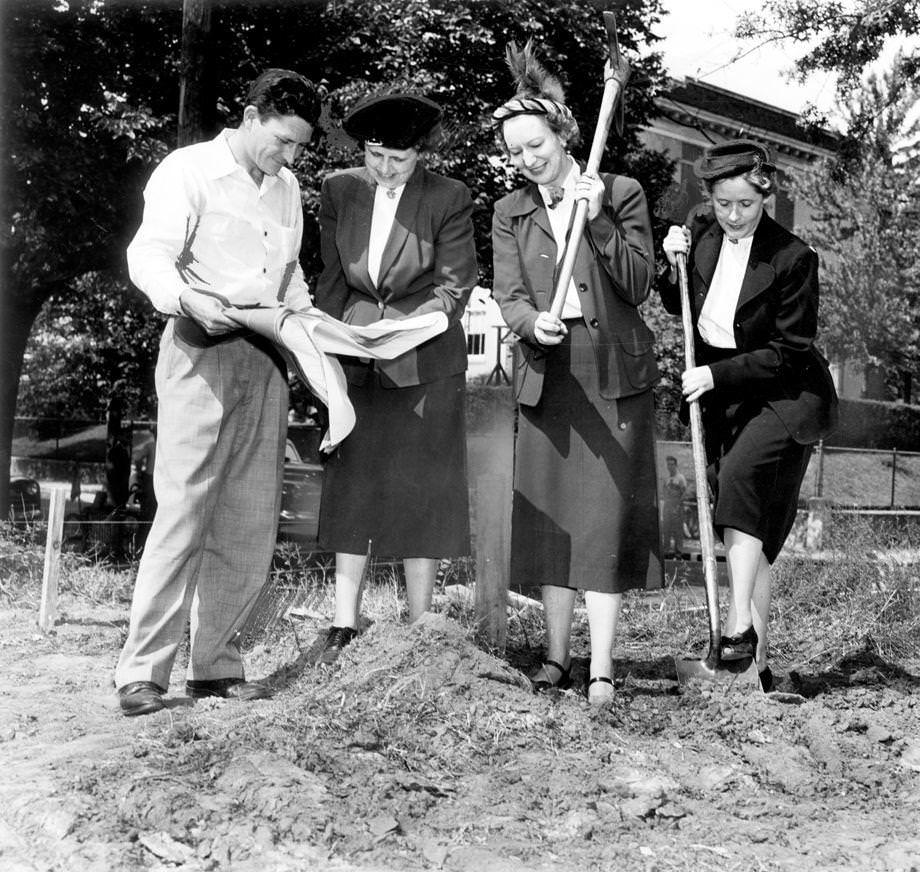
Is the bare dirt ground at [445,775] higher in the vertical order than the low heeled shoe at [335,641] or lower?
lower

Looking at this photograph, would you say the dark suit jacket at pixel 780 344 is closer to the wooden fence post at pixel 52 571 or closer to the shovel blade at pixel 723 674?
the shovel blade at pixel 723 674

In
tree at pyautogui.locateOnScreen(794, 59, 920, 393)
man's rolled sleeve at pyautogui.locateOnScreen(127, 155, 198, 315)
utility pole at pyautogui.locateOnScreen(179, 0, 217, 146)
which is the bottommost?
man's rolled sleeve at pyautogui.locateOnScreen(127, 155, 198, 315)

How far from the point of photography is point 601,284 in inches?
169

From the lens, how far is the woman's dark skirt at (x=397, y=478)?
439 centimetres

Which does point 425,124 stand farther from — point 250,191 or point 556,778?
point 556,778

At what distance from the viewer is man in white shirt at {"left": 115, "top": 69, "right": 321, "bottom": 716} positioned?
12.8ft

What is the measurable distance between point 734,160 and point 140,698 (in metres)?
2.77

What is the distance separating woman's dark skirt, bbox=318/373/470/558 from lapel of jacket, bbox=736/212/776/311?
3.72 feet

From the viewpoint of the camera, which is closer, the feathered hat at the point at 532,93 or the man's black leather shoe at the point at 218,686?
the man's black leather shoe at the point at 218,686

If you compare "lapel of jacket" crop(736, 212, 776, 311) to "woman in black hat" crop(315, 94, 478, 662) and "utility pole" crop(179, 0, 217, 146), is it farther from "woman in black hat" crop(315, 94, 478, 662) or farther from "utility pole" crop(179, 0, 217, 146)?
"utility pole" crop(179, 0, 217, 146)

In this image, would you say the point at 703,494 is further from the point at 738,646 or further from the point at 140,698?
the point at 140,698

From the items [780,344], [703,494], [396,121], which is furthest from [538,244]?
[703,494]

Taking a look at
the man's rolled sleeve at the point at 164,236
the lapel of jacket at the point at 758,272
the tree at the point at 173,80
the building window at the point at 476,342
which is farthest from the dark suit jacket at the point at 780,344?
the building window at the point at 476,342

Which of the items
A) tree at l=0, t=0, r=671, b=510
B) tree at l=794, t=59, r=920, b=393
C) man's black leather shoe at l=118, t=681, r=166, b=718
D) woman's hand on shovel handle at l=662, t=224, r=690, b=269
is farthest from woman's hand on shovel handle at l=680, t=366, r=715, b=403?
tree at l=794, t=59, r=920, b=393
